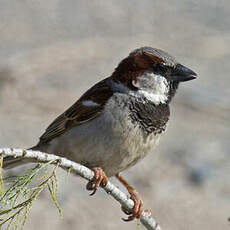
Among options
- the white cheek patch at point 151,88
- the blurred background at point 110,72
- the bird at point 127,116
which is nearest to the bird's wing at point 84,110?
the bird at point 127,116

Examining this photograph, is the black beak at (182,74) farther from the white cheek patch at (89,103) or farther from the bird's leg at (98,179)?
the bird's leg at (98,179)

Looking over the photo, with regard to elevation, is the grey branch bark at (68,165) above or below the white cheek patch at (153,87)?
below

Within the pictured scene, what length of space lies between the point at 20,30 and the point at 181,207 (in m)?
3.64

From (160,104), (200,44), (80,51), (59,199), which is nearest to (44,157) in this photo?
(160,104)

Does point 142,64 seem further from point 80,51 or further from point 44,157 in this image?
point 80,51

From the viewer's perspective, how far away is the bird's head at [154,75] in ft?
10.6

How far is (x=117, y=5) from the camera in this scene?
8297 millimetres

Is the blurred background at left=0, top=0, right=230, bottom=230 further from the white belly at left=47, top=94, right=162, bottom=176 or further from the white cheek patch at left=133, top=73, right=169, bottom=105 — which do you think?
the white cheek patch at left=133, top=73, right=169, bottom=105

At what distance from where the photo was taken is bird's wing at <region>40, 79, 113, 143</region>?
3275 mm

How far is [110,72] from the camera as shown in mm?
7227

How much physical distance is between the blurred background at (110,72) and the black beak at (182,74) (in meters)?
2.57

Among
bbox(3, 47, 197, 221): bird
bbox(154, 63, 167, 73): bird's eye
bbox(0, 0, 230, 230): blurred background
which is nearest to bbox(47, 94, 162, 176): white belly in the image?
bbox(3, 47, 197, 221): bird

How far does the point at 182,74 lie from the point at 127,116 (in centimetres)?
39

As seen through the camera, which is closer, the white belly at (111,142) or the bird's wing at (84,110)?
the white belly at (111,142)
